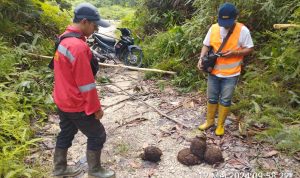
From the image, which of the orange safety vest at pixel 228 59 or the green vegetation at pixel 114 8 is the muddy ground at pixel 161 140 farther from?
the green vegetation at pixel 114 8

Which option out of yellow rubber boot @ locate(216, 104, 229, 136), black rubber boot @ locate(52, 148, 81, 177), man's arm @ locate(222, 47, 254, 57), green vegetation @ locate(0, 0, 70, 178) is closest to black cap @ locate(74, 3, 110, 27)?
black rubber boot @ locate(52, 148, 81, 177)

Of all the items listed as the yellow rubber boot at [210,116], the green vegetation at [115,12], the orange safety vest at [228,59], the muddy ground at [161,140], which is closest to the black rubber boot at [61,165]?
the muddy ground at [161,140]

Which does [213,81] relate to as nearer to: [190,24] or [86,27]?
[86,27]

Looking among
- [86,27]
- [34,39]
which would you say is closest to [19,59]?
[34,39]

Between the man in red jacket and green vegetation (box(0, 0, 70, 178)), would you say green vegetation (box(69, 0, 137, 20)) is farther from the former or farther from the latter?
the man in red jacket

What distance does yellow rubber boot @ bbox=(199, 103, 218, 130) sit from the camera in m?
5.29

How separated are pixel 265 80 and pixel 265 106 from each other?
0.75 m

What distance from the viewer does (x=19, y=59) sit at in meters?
7.42

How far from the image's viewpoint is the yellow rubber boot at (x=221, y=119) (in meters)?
5.07

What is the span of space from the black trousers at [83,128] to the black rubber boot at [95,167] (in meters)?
0.09

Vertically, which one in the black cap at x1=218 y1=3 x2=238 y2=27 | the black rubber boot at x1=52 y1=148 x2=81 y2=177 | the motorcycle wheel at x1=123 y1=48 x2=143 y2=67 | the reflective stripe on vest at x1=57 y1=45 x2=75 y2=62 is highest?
the black cap at x1=218 y1=3 x2=238 y2=27

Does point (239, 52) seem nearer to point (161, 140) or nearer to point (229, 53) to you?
point (229, 53)

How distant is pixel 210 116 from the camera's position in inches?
211

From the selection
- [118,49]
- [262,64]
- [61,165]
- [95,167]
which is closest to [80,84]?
[95,167]
